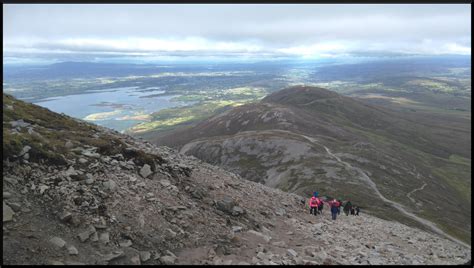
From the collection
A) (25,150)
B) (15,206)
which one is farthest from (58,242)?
(25,150)

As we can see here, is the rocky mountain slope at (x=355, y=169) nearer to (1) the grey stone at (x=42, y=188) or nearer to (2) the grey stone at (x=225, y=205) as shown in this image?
(2) the grey stone at (x=225, y=205)

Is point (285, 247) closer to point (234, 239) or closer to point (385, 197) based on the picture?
point (234, 239)

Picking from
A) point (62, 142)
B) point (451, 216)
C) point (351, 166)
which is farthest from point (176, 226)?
point (351, 166)

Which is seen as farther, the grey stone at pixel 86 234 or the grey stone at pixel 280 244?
the grey stone at pixel 280 244

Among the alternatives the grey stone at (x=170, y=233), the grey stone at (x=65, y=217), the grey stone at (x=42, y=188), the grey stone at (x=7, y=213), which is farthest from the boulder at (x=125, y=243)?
the grey stone at (x=42, y=188)

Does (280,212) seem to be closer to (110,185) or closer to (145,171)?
(145,171)
